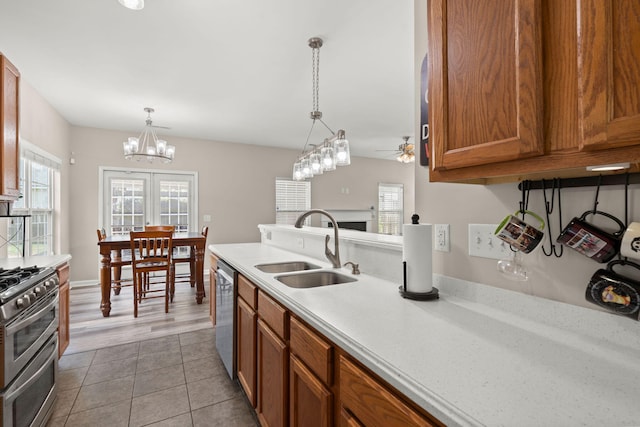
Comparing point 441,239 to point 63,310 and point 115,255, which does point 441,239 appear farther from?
point 115,255

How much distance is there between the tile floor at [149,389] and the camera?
6.03 ft

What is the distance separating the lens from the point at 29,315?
155 centimetres

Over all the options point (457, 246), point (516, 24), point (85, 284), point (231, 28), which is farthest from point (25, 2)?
point (85, 284)

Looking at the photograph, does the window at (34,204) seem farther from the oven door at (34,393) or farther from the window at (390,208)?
the window at (390,208)

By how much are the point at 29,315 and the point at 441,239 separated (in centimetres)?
205

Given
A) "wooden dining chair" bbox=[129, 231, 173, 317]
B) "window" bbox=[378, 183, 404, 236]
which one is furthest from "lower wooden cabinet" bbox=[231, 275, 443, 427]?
"window" bbox=[378, 183, 404, 236]

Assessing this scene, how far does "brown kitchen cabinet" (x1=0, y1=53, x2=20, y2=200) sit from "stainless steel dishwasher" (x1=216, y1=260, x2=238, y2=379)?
154 cm

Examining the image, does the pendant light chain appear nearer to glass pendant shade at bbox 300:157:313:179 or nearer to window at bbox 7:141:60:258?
glass pendant shade at bbox 300:157:313:179

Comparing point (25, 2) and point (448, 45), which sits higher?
point (25, 2)

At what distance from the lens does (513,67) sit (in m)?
0.78

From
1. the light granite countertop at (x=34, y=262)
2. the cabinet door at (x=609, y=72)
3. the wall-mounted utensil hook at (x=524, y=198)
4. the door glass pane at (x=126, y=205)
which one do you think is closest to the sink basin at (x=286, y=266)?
the wall-mounted utensil hook at (x=524, y=198)

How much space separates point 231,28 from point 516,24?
7.32ft

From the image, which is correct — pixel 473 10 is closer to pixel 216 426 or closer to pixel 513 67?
pixel 513 67

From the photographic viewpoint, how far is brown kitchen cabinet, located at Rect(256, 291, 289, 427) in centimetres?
131
